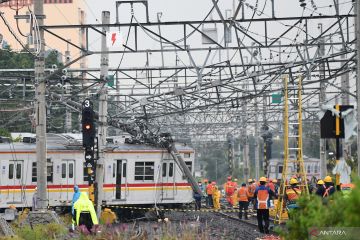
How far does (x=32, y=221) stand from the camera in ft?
77.7

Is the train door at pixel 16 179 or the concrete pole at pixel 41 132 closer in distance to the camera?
the concrete pole at pixel 41 132

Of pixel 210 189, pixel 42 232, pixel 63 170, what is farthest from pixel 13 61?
pixel 42 232

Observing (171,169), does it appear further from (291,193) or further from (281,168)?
(281,168)

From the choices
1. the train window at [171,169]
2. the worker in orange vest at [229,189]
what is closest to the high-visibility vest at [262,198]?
the train window at [171,169]

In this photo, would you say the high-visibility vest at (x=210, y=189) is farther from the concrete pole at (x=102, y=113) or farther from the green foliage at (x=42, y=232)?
the green foliage at (x=42, y=232)

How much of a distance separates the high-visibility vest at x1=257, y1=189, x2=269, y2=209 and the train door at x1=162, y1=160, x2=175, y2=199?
33.1 ft

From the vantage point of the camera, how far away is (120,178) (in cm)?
3350

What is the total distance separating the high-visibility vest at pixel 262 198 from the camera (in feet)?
79.3

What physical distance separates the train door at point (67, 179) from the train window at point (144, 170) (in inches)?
91.8

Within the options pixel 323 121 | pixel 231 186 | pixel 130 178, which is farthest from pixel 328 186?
pixel 231 186

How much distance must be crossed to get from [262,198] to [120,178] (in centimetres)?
1012

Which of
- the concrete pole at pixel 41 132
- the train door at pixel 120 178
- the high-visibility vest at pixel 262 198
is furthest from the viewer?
the train door at pixel 120 178

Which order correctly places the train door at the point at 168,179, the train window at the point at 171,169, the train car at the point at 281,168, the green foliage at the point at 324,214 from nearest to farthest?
1. the green foliage at the point at 324,214
2. the train door at the point at 168,179
3. the train window at the point at 171,169
4. the train car at the point at 281,168

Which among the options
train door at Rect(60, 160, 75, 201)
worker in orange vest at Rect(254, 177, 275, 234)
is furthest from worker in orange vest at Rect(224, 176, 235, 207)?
worker in orange vest at Rect(254, 177, 275, 234)
